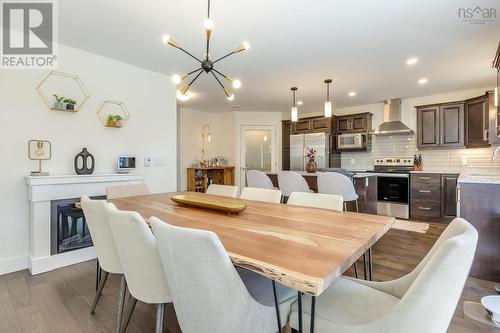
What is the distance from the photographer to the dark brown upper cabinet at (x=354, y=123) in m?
5.61

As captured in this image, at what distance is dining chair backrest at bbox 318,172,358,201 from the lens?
323 cm

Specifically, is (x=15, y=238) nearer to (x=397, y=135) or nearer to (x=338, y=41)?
(x=338, y=41)

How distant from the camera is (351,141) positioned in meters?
5.70

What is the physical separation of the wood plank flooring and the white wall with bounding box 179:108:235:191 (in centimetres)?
356

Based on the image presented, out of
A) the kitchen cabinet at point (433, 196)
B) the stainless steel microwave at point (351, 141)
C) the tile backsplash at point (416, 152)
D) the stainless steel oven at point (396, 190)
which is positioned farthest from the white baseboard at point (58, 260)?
the tile backsplash at point (416, 152)

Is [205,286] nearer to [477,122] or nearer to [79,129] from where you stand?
[79,129]

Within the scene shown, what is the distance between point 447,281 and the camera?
2.49 feet

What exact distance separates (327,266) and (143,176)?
320cm

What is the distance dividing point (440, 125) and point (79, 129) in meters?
5.84

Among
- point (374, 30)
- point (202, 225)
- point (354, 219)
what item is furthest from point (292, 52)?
point (202, 225)

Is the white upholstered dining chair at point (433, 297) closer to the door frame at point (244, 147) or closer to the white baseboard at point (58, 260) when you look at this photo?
the white baseboard at point (58, 260)

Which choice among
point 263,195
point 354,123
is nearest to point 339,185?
point 263,195

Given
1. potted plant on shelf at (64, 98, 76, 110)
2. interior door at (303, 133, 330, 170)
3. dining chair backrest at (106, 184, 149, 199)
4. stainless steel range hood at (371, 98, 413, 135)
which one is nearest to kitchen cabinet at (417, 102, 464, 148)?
stainless steel range hood at (371, 98, 413, 135)

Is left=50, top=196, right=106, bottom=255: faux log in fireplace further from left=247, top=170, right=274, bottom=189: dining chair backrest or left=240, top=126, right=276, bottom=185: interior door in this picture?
left=240, top=126, right=276, bottom=185: interior door
